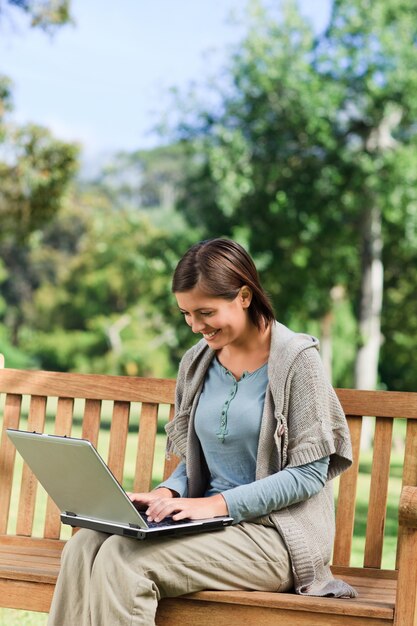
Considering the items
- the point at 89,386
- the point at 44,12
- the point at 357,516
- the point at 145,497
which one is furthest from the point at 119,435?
the point at 44,12

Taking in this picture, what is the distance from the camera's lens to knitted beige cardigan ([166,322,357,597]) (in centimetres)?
308

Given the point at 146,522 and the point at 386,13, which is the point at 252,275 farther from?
the point at 386,13

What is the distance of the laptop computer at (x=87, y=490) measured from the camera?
2.84 meters

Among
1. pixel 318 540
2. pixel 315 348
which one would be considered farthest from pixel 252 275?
pixel 318 540

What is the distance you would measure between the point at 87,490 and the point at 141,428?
848mm

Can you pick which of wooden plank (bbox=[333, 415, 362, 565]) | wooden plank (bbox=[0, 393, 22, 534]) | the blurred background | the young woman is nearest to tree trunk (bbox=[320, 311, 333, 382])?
the blurred background

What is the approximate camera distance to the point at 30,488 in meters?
3.89

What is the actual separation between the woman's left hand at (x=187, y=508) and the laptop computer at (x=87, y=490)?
0.02 meters

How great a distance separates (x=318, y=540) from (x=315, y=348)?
0.59 m

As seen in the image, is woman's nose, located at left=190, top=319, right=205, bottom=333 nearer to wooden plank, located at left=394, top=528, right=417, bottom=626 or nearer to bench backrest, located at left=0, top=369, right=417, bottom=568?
bench backrest, located at left=0, top=369, right=417, bottom=568

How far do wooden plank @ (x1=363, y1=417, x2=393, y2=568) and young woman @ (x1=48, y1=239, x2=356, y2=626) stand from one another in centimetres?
36

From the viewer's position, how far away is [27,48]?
6744cm

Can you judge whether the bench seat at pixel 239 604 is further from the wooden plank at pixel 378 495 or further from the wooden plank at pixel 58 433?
the wooden plank at pixel 58 433

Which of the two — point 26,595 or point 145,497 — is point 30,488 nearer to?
point 26,595
